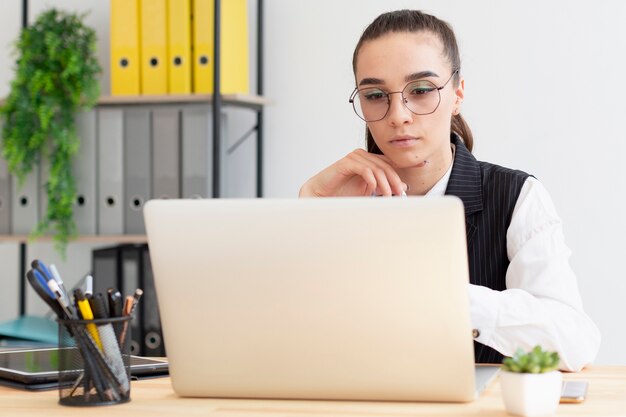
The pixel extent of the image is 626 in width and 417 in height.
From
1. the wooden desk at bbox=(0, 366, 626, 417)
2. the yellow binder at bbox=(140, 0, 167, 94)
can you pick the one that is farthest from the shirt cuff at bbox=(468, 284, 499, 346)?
the yellow binder at bbox=(140, 0, 167, 94)

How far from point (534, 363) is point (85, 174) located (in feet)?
7.64

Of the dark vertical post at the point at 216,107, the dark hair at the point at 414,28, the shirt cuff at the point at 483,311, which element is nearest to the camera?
the shirt cuff at the point at 483,311

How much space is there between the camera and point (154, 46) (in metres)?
3.00

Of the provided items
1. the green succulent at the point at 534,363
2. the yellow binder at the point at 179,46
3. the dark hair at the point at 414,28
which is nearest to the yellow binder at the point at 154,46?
the yellow binder at the point at 179,46

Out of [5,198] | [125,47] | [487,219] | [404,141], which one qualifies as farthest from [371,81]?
[5,198]

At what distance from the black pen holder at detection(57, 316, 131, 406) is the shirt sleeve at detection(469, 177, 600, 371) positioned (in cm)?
51

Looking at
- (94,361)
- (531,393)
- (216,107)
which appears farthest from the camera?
(216,107)

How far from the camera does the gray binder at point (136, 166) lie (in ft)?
9.91

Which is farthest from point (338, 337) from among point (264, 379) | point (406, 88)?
point (406, 88)

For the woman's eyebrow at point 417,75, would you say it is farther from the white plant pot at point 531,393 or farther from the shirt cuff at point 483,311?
the white plant pot at point 531,393

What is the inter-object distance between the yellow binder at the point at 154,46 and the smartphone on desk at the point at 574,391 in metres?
2.09

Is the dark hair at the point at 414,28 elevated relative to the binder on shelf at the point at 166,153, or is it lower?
elevated

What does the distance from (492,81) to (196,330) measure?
2.14 m

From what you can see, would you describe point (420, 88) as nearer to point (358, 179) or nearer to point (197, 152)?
point (358, 179)
